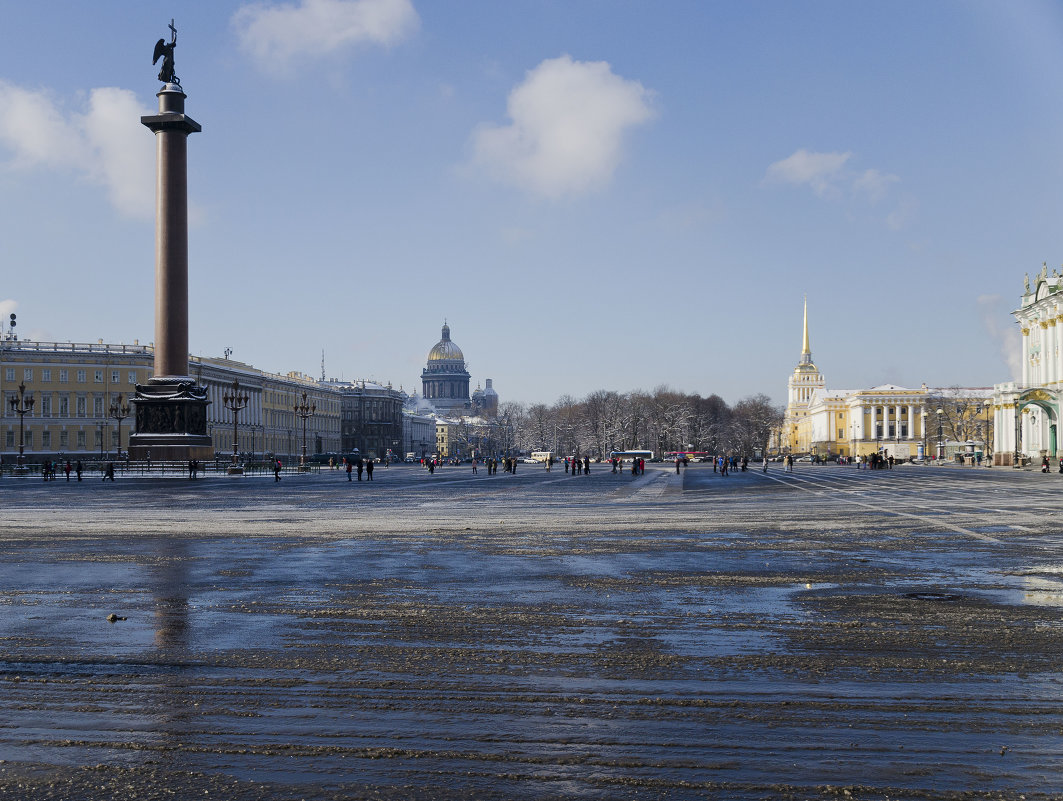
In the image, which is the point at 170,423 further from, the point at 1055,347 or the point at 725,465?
the point at 1055,347

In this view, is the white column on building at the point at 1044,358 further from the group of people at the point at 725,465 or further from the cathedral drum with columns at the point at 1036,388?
the group of people at the point at 725,465

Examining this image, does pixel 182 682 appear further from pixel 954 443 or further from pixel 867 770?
pixel 954 443

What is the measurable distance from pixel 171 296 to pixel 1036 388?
65.4 m

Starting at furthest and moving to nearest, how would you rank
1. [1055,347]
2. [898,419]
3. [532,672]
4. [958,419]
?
Result: 1. [898,419]
2. [958,419]
3. [1055,347]
4. [532,672]

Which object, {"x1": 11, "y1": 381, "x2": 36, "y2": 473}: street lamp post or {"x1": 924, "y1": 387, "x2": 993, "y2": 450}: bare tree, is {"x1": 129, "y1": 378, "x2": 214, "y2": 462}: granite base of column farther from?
{"x1": 924, "y1": 387, "x2": 993, "y2": 450}: bare tree

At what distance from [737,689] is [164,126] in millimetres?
54882

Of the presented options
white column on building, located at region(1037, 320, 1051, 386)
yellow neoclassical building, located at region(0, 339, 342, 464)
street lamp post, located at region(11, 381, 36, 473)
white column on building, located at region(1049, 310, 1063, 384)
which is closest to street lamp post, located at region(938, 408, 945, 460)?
white column on building, located at region(1037, 320, 1051, 386)

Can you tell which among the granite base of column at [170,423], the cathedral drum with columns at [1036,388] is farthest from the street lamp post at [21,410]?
the cathedral drum with columns at [1036,388]

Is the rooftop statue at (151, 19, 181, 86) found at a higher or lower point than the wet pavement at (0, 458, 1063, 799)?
higher

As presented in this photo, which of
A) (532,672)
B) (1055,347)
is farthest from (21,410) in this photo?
(1055,347)

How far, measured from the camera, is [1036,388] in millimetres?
83250

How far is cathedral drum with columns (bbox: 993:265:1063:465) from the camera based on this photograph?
275 feet

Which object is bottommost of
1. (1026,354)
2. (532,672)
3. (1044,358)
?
(532,672)

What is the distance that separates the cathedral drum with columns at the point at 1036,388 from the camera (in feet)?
275
